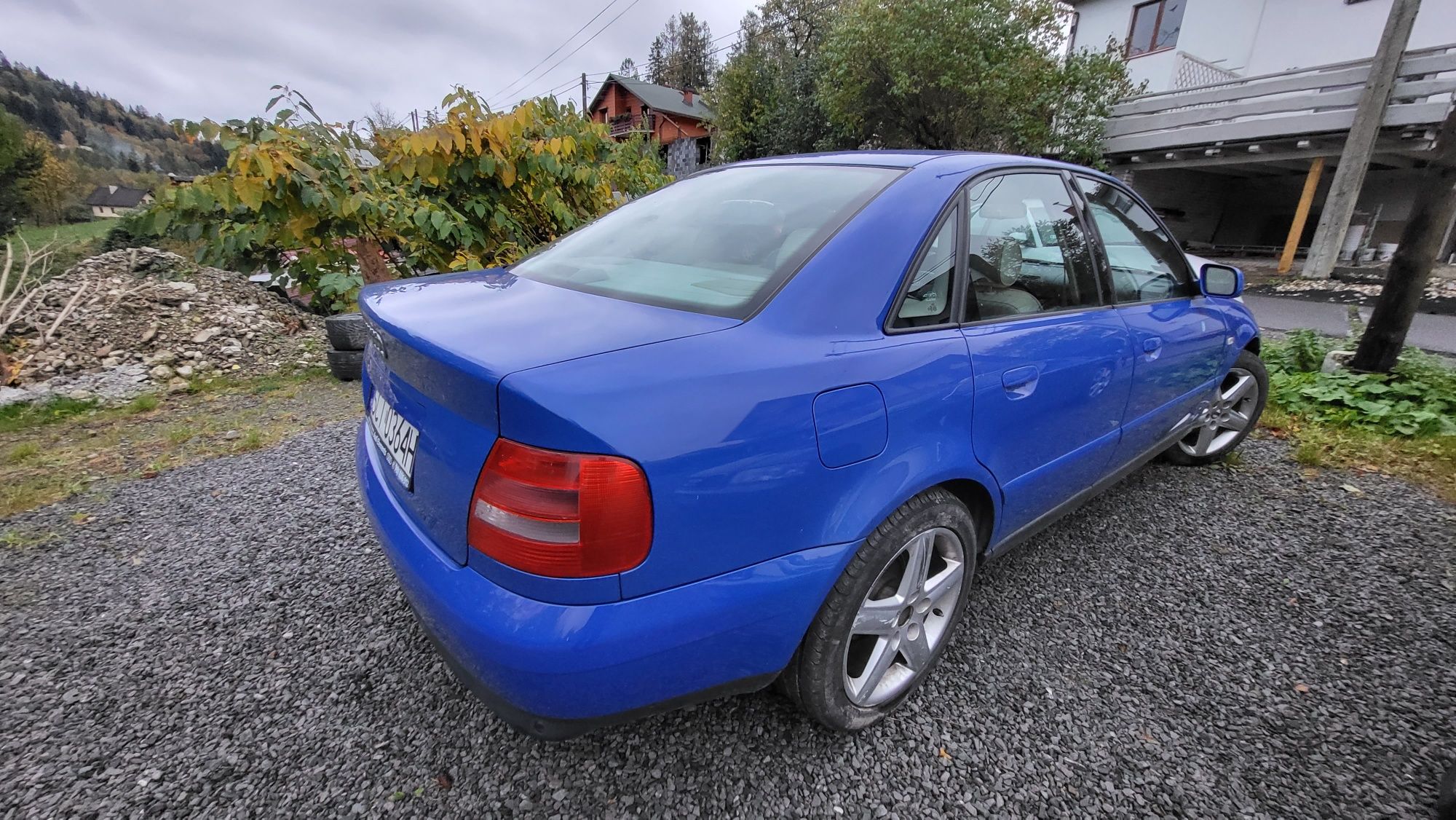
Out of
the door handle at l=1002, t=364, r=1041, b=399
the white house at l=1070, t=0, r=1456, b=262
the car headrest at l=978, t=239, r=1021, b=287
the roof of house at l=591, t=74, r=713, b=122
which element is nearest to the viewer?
the door handle at l=1002, t=364, r=1041, b=399

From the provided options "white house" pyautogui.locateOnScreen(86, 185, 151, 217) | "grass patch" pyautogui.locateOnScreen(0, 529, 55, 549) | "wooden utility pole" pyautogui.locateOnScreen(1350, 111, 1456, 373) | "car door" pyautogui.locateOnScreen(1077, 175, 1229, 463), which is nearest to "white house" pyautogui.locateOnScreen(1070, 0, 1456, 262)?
"wooden utility pole" pyautogui.locateOnScreen(1350, 111, 1456, 373)

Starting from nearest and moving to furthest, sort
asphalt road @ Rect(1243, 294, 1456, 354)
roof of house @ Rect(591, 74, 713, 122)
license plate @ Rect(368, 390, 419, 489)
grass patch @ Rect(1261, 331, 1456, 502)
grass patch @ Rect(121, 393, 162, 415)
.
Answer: license plate @ Rect(368, 390, 419, 489) < grass patch @ Rect(1261, 331, 1456, 502) < grass patch @ Rect(121, 393, 162, 415) < asphalt road @ Rect(1243, 294, 1456, 354) < roof of house @ Rect(591, 74, 713, 122)

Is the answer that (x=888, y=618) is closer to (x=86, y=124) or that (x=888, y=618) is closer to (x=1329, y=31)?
(x=1329, y=31)

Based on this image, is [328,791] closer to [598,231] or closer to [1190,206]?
[598,231]

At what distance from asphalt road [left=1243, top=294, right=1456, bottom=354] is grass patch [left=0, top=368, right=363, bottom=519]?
31.4 ft

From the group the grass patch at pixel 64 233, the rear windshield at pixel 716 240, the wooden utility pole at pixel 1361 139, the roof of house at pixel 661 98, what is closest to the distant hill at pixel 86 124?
the grass patch at pixel 64 233

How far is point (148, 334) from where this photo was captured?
16.8 ft

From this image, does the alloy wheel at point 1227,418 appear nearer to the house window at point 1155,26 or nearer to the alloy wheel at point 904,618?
the alloy wheel at point 904,618

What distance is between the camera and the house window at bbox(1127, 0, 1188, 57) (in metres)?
15.2

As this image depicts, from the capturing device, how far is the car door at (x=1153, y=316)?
2.29 meters

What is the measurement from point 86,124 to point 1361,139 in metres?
58.3

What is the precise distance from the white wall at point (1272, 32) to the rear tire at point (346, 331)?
58.0ft

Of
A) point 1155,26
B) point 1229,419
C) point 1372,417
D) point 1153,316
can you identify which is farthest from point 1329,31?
point 1153,316

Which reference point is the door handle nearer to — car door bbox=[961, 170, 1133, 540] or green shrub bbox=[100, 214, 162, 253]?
car door bbox=[961, 170, 1133, 540]
